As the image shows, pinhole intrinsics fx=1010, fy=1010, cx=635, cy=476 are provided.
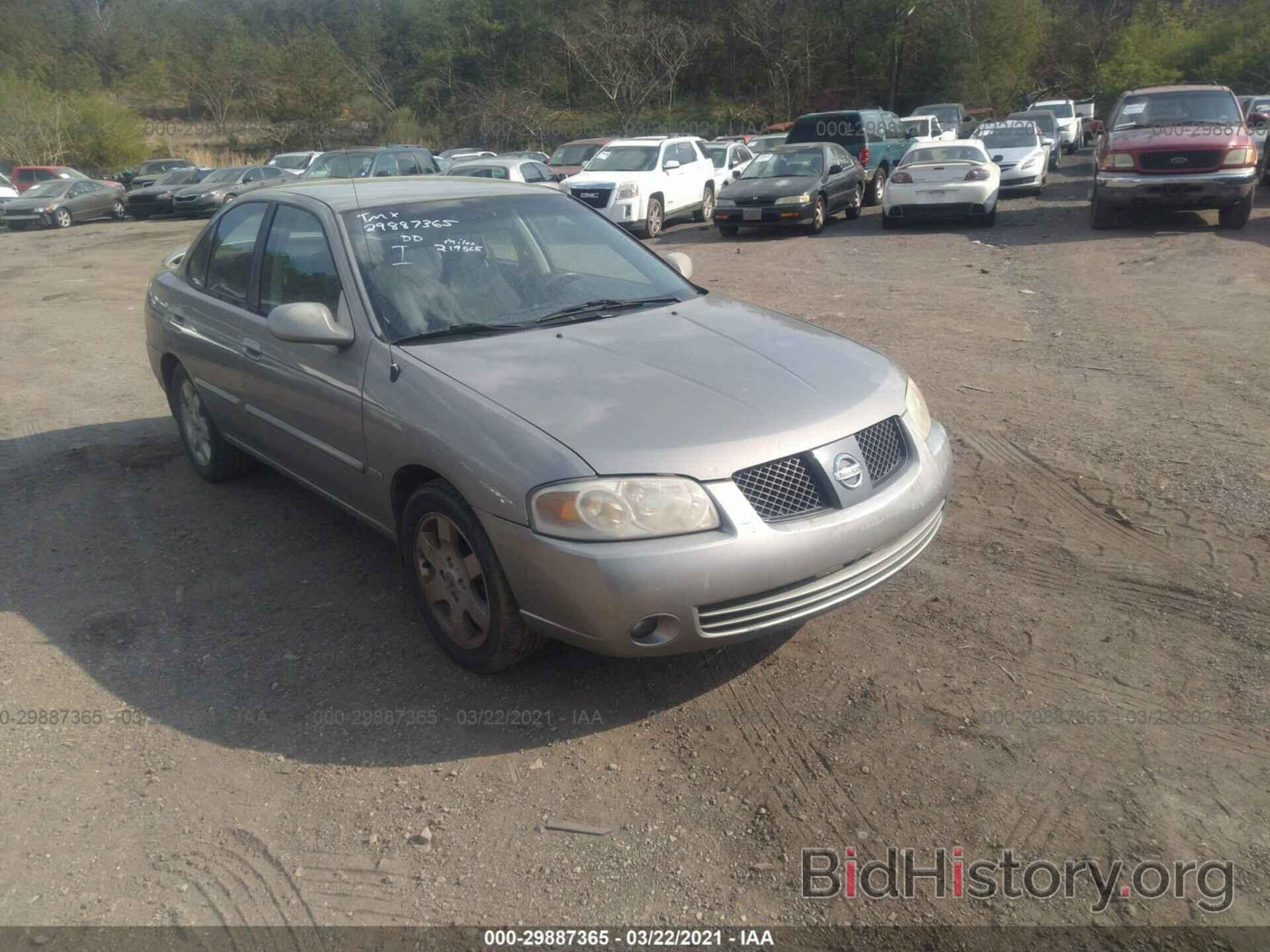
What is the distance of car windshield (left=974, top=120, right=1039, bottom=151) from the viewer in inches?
798

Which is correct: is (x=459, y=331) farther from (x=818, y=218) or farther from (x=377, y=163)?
(x=377, y=163)

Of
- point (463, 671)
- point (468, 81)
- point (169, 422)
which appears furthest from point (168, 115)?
point (463, 671)

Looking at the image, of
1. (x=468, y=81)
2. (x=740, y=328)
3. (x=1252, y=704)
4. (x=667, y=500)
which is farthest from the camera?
(x=468, y=81)

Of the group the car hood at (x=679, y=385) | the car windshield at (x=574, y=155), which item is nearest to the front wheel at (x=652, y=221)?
the car windshield at (x=574, y=155)

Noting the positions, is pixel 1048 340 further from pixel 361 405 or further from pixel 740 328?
pixel 361 405

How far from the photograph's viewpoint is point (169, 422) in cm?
724

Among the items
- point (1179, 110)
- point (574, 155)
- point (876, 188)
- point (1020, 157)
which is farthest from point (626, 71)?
point (1179, 110)

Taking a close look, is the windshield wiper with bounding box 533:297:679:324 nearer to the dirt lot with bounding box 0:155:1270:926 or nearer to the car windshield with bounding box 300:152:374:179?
the dirt lot with bounding box 0:155:1270:926

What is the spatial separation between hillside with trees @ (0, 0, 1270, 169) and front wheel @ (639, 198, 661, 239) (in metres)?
31.3

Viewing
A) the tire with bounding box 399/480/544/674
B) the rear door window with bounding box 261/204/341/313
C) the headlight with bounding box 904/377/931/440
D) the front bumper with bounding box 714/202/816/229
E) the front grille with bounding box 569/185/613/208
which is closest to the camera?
the tire with bounding box 399/480/544/674

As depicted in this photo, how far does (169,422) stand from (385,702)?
14.8ft

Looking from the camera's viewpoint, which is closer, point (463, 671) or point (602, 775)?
point (602, 775)

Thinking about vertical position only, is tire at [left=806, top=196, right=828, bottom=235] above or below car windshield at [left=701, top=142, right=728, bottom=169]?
below

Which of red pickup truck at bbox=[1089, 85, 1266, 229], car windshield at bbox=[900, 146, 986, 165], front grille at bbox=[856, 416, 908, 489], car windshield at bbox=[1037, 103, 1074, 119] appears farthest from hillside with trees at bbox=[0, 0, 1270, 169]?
front grille at bbox=[856, 416, 908, 489]
